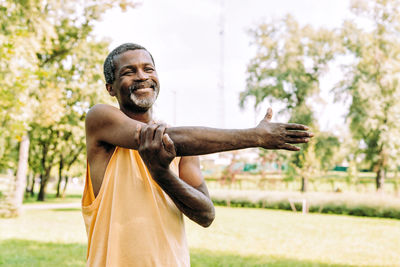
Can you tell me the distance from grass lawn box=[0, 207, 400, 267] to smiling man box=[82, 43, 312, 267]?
22.5 ft

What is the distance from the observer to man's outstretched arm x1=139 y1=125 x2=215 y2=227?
162 centimetres

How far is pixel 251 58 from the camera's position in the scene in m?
36.9

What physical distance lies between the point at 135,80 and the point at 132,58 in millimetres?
120

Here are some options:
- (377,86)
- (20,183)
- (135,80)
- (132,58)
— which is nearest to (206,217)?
(135,80)

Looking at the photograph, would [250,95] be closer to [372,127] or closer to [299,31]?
[299,31]

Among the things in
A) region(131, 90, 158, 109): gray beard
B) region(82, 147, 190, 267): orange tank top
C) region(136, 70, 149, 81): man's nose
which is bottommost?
region(82, 147, 190, 267): orange tank top

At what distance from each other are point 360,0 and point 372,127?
31.5 feet

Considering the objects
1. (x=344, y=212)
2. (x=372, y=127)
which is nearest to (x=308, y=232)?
(x=344, y=212)

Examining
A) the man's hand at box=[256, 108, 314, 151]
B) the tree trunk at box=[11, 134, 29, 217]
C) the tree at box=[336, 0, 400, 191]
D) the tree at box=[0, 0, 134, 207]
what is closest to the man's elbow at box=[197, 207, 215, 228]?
the man's hand at box=[256, 108, 314, 151]

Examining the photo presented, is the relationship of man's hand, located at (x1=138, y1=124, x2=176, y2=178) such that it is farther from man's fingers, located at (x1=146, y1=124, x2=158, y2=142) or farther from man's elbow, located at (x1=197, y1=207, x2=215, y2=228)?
man's elbow, located at (x1=197, y1=207, x2=215, y2=228)

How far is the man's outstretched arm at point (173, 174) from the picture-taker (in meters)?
1.62

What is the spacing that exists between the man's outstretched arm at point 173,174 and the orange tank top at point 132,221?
3.9 inches

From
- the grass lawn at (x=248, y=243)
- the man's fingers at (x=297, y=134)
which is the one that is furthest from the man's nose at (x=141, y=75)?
the grass lawn at (x=248, y=243)

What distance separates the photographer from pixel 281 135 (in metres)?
1.64
